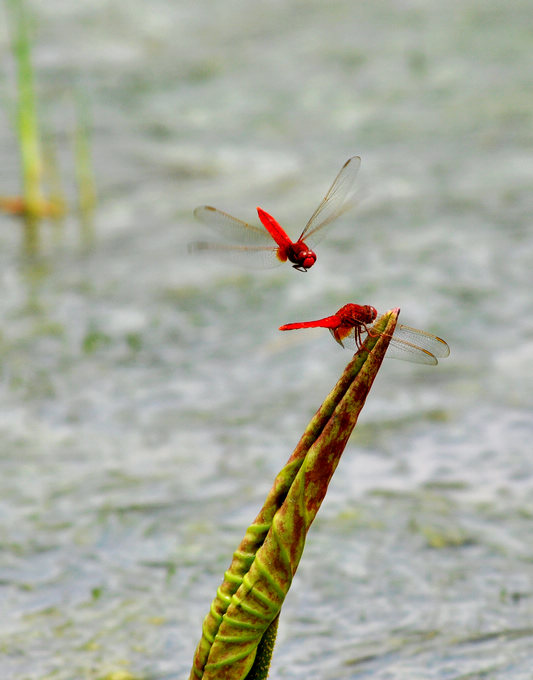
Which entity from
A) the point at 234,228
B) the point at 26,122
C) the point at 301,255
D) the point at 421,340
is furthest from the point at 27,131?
the point at 421,340

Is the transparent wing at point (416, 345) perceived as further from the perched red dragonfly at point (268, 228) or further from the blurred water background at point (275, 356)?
the blurred water background at point (275, 356)

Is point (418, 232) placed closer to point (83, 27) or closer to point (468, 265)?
point (468, 265)

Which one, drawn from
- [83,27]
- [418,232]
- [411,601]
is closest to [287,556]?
[411,601]

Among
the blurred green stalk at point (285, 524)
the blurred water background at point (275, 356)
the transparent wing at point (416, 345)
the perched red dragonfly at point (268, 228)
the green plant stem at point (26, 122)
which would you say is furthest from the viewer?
the green plant stem at point (26, 122)

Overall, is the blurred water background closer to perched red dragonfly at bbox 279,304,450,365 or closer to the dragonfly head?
perched red dragonfly at bbox 279,304,450,365

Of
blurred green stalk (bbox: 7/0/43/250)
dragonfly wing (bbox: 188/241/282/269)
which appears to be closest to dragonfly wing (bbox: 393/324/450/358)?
dragonfly wing (bbox: 188/241/282/269)

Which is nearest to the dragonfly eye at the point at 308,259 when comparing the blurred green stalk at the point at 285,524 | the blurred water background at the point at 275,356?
the blurred green stalk at the point at 285,524
